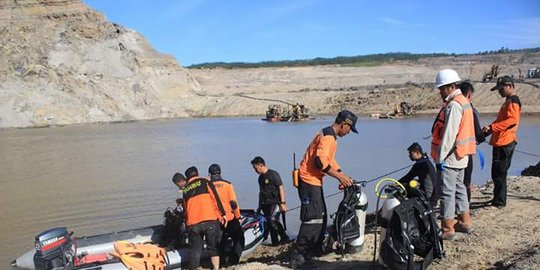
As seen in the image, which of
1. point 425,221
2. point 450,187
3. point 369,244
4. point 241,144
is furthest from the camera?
point 241,144

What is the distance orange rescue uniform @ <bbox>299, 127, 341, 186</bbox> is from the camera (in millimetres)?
5559

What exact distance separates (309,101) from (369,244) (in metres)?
55.3

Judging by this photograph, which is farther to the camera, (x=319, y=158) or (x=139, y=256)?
(x=139, y=256)

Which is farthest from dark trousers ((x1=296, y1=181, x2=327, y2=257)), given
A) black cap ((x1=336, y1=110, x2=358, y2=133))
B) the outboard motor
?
the outboard motor

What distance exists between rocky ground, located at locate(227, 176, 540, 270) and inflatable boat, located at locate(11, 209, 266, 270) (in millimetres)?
465

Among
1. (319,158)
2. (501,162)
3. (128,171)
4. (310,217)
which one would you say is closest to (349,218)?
(310,217)

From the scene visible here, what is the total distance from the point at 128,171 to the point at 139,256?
12397mm

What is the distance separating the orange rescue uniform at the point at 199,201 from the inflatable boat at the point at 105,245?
73 cm

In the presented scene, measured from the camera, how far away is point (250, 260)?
7.50 metres

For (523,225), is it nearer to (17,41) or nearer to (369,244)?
(369,244)

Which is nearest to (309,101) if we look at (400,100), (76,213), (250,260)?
(400,100)

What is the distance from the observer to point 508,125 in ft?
24.0

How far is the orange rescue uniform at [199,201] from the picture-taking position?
6.53 metres

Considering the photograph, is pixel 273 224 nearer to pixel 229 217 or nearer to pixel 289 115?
pixel 229 217
